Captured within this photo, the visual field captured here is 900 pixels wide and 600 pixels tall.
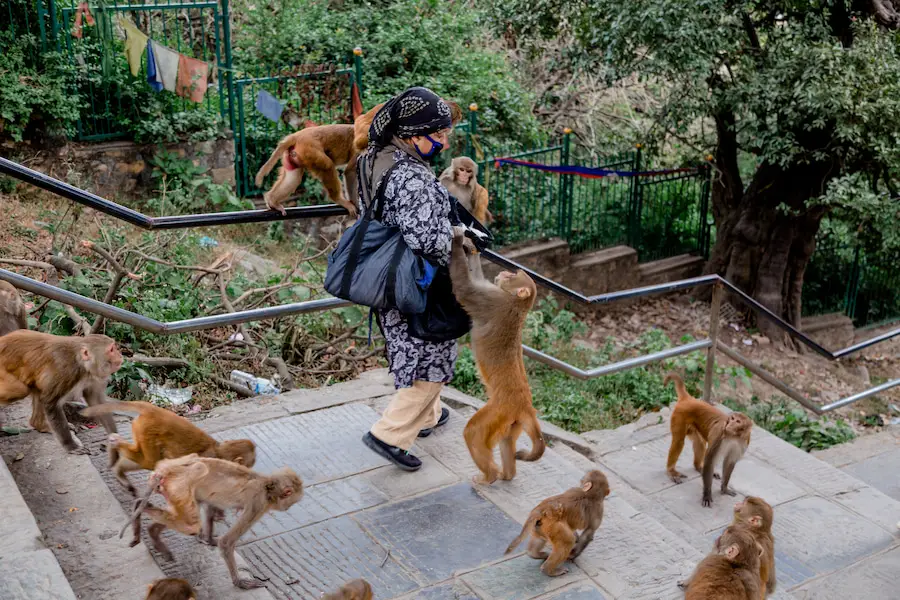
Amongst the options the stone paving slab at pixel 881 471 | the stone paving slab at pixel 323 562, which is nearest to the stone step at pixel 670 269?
the stone paving slab at pixel 881 471

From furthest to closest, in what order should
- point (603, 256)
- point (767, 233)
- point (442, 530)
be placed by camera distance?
point (603, 256) < point (767, 233) < point (442, 530)

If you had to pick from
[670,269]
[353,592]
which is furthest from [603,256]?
[353,592]

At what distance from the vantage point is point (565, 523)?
141 inches

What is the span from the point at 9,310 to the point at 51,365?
30.9 inches

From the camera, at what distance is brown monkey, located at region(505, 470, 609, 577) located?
140 inches

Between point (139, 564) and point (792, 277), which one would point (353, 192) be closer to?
point (139, 564)

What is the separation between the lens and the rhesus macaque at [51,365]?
3.64 meters

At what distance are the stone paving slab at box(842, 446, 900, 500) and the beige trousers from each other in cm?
340

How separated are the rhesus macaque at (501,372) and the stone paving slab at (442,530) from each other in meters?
0.21

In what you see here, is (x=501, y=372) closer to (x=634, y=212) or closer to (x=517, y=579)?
(x=517, y=579)

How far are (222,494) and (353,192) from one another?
2.00m

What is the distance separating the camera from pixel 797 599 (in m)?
4.11

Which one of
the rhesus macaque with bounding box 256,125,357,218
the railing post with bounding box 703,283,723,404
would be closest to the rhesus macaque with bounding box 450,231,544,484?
the rhesus macaque with bounding box 256,125,357,218

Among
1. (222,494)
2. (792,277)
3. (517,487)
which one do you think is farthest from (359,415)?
(792,277)
